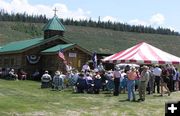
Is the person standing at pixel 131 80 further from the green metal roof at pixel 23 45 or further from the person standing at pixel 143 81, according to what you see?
the green metal roof at pixel 23 45

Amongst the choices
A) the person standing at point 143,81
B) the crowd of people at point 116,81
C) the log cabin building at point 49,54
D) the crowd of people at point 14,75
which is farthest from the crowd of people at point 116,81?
the log cabin building at point 49,54

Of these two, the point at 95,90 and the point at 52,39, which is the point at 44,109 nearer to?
the point at 95,90

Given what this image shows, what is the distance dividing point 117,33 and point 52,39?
162ft

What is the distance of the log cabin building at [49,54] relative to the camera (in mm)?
33125

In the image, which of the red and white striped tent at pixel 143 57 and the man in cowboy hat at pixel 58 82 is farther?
the man in cowboy hat at pixel 58 82

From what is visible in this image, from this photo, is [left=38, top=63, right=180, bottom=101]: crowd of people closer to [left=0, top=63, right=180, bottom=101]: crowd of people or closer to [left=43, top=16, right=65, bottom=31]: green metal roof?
[left=0, top=63, right=180, bottom=101]: crowd of people

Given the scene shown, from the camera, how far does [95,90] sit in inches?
789

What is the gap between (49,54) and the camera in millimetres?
34000

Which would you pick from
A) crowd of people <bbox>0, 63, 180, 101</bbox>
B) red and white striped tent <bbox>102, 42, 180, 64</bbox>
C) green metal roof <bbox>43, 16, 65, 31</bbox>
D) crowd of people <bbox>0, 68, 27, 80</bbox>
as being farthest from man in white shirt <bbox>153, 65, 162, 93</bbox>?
green metal roof <bbox>43, 16, 65, 31</bbox>

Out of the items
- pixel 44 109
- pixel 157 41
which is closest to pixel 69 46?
pixel 44 109

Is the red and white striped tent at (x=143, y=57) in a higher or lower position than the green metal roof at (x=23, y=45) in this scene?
lower

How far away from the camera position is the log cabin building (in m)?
33.1

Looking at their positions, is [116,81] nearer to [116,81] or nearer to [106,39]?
[116,81]

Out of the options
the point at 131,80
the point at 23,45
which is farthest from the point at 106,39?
the point at 131,80
